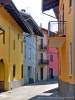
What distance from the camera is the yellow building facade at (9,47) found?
2653 cm

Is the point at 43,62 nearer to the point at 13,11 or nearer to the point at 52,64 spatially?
the point at 52,64

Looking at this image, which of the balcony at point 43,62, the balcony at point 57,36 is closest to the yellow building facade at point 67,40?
the balcony at point 57,36

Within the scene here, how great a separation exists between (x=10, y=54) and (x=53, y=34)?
11290 mm

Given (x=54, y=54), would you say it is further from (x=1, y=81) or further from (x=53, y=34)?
(x=53, y=34)

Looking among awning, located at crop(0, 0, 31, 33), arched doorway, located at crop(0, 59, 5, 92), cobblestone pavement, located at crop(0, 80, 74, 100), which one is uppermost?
awning, located at crop(0, 0, 31, 33)

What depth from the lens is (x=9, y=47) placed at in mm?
28891

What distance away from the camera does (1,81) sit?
28.5m

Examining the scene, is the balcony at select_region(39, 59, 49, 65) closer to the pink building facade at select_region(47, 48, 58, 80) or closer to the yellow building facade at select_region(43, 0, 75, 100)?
the pink building facade at select_region(47, 48, 58, 80)

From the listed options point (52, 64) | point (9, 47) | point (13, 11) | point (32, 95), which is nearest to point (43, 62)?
point (52, 64)

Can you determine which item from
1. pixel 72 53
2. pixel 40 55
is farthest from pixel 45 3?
pixel 40 55

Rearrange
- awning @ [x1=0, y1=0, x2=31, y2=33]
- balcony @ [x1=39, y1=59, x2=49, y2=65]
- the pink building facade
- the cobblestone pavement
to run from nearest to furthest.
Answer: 1. the cobblestone pavement
2. awning @ [x1=0, y1=0, x2=31, y2=33]
3. balcony @ [x1=39, y1=59, x2=49, y2=65]
4. the pink building facade

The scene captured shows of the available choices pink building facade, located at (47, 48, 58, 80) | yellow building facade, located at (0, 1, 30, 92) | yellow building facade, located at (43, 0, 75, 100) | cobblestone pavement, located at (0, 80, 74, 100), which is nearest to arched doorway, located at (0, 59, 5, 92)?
yellow building facade, located at (0, 1, 30, 92)

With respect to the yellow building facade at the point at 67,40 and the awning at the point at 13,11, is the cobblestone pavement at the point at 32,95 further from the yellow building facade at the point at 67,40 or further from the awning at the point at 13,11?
the awning at the point at 13,11

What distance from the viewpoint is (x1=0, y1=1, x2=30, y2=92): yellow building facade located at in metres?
26.5
